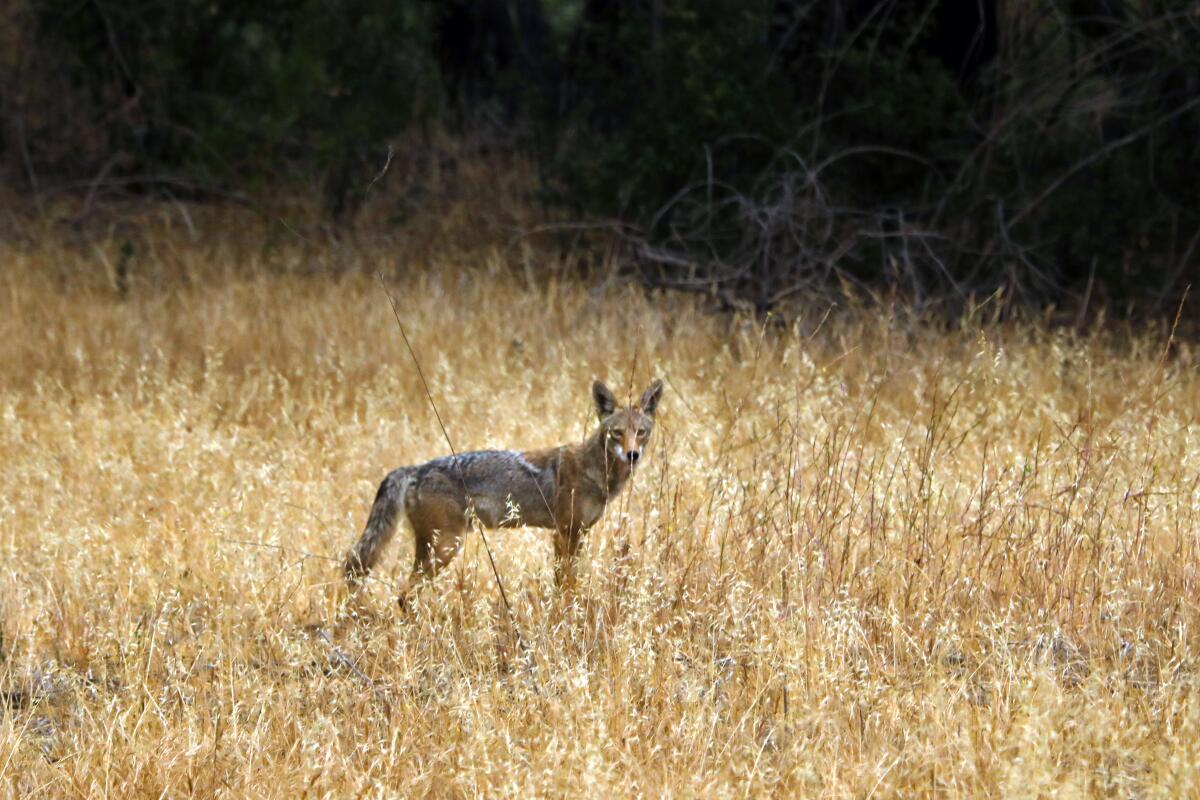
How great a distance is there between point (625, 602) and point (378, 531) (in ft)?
4.40

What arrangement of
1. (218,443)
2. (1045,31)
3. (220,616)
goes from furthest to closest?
(1045,31) → (218,443) → (220,616)

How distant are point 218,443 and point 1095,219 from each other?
742 cm

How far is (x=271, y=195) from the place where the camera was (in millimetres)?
14320

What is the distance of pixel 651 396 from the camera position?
591 cm

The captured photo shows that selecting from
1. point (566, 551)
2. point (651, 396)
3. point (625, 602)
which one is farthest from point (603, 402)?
point (625, 602)

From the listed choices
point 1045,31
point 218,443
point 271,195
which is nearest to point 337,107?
point 271,195

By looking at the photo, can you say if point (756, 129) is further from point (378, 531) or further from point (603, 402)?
point (378, 531)

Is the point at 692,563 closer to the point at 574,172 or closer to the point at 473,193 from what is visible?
the point at 574,172

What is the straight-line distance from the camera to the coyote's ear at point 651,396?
19.1 feet

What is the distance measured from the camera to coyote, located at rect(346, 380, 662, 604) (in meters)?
5.66

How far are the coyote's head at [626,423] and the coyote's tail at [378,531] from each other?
84 cm

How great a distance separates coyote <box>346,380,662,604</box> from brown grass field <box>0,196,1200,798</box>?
5.4 inches

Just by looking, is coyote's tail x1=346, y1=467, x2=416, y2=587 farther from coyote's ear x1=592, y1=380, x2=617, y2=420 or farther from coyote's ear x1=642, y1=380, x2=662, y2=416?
coyote's ear x1=642, y1=380, x2=662, y2=416

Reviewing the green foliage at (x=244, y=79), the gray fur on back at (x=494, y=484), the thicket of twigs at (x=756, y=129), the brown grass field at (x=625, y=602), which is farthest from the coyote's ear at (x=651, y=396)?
the green foliage at (x=244, y=79)
